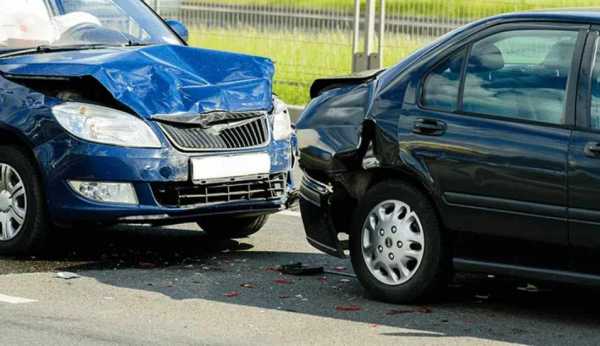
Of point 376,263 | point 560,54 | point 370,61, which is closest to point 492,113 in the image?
point 560,54

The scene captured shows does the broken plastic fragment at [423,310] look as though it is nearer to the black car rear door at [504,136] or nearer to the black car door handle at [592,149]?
the black car rear door at [504,136]

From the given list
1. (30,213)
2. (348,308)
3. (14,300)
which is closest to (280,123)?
(30,213)

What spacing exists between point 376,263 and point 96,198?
71.0 inches

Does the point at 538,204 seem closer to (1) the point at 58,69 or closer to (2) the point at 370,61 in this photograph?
(1) the point at 58,69

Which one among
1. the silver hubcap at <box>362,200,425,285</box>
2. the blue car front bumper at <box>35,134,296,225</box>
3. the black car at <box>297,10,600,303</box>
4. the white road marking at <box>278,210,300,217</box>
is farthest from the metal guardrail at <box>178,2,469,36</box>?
the silver hubcap at <box>362,200,425,285</box>

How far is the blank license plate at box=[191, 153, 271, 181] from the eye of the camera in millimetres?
9164

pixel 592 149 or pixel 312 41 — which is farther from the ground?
pixel 592 149

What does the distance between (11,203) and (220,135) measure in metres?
1.27

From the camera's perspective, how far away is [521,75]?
778 centimetres

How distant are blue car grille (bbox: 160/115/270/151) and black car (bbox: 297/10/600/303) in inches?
33.4

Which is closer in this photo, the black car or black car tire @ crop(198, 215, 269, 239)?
the black car

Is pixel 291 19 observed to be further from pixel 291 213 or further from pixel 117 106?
pixel 117 106

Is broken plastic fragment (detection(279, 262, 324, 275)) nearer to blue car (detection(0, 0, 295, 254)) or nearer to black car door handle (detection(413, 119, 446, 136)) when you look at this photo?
blue car (detection(0, 0, 295, 254))

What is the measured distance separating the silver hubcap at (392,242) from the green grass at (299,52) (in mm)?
8572
